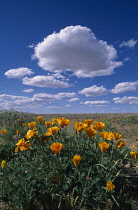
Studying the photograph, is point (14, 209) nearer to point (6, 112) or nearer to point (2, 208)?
point (2, 208)

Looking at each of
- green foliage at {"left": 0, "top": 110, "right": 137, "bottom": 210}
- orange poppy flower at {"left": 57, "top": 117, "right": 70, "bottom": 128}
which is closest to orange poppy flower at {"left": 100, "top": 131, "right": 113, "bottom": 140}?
green foliage at {"left": 0, "top": 110, "right": 137, "bottom": 210}

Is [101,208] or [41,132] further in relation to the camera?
[41,132]

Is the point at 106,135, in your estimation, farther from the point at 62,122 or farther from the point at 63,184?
the point at 63,184

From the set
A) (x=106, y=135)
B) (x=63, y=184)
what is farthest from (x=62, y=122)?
(x=63, y=184)

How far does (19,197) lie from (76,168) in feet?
Answer: 2.36

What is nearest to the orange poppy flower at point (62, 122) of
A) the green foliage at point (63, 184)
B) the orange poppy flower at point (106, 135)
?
the green foliage at point (63, 184)

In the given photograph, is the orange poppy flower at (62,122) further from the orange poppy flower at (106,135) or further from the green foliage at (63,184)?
the orange poppy flower at (106,135)

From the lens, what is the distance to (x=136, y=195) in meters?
2.30

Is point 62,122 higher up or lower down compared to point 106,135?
higher up

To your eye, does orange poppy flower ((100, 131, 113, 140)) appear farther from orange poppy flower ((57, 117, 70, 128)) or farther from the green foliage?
orange poppy flower ((57, 117, 70, 128))

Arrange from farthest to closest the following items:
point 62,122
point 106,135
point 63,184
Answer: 1. point 62,122
2. point 106,135
3. point 63,184

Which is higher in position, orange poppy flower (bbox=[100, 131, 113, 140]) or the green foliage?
orange poppy flower (bbox=[100, 131, 113, 140])

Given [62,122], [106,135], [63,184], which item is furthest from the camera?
[62,122]

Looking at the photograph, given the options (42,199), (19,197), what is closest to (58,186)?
(42,199)
